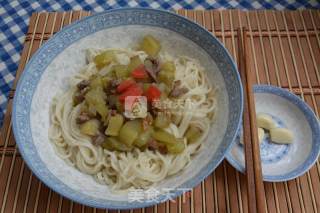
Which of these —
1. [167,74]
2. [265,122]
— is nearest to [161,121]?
[167,74]

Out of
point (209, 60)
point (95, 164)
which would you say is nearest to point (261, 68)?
point (209, 60)

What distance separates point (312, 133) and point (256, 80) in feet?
1.72

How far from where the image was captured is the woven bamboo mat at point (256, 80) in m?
2.07

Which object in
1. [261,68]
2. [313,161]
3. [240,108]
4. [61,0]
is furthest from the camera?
[61,0]

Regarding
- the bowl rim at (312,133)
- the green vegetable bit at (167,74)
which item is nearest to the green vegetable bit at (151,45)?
the green vegetable bit at (167,74)

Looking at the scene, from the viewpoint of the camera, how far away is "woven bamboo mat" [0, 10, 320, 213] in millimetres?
2066

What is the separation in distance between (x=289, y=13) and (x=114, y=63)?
1.45 metres

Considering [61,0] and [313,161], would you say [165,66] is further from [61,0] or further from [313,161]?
[61,0]

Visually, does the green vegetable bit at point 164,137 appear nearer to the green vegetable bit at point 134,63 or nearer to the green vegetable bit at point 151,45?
the green vegetable bit at point 134,63

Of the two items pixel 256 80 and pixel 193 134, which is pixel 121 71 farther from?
pixel 256 80

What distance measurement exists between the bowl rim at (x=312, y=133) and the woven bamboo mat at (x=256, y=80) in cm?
9

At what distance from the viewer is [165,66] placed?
7.18 feet

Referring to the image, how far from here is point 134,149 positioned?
204 cm

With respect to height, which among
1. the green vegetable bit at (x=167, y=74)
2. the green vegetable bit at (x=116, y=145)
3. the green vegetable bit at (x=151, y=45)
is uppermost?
the green vegetable bit at (x=151, y=45)
